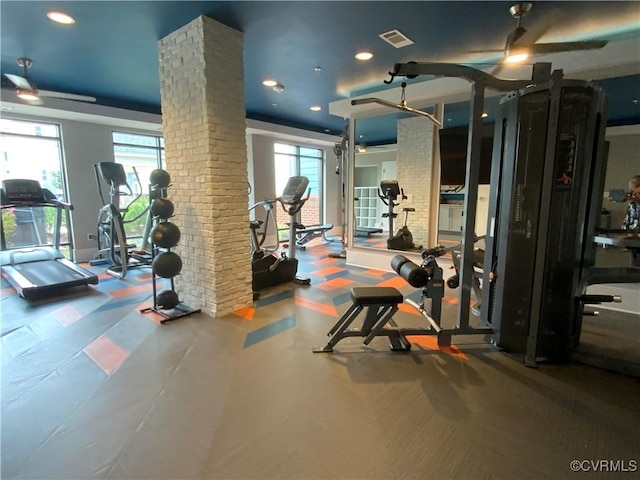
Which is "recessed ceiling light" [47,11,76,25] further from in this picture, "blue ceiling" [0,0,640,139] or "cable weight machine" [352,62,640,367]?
"cable weight machine" [352,62,640,367]

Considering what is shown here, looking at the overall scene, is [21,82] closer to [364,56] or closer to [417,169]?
[364,56]

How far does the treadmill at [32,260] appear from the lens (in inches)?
168

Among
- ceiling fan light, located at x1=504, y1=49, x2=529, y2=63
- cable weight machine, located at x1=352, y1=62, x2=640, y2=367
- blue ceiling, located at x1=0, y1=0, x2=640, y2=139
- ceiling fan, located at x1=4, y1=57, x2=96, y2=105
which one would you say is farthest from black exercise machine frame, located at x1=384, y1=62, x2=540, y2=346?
ceiling fan, located at x1=4, y1=57, x2=96, y2=105

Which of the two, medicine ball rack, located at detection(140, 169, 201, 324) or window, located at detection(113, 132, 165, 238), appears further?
window, located at detection(113, 132, 165, 238)

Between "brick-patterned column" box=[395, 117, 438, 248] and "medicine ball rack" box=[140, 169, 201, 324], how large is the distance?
3842mm

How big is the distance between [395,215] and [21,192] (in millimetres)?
6057

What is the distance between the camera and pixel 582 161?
2.49 meters

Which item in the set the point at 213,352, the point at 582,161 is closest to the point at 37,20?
the point at 213,352

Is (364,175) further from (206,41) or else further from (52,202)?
(52,202)

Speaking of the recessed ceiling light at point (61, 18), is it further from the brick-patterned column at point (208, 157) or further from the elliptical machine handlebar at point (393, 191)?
→ the elliptical machine handlebar at point (393, 191)

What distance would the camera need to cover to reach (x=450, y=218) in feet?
18.0

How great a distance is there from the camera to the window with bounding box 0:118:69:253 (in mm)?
5547

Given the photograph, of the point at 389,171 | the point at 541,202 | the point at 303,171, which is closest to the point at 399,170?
the point at 389,171
